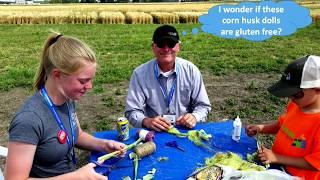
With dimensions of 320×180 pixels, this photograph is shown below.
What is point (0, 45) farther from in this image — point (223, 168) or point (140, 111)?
point (223, 168)

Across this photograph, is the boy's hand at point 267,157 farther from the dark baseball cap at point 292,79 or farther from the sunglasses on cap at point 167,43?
the sunglasses on cap at point 167,43

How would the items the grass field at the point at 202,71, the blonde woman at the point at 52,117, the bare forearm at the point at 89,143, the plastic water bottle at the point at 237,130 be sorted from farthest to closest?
the grass field at the point at 202,71 → the plastic water bottle at the point at 237,130 → the bare forearm at the point at 89,143 → the blonde woman at the point at 52,117

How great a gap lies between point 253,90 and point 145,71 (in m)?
3.77

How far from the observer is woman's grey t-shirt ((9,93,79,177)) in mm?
1956

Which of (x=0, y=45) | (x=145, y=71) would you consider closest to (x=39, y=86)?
(x=145, y=71)

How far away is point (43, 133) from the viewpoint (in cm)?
207

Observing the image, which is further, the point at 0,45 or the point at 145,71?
the point at 0,45

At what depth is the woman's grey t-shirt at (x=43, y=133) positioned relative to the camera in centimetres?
196

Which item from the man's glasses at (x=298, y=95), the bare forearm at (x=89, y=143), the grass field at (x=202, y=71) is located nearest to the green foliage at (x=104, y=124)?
the grass field at (x=202, y=71)

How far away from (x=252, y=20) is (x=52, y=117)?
11409mm

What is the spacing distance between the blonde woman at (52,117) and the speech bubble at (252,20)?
30.9 feet

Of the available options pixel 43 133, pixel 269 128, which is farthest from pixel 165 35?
pixel 43 133

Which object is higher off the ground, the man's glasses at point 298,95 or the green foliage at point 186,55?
the man's glasses at point 298,95

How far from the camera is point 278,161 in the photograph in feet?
7.58
